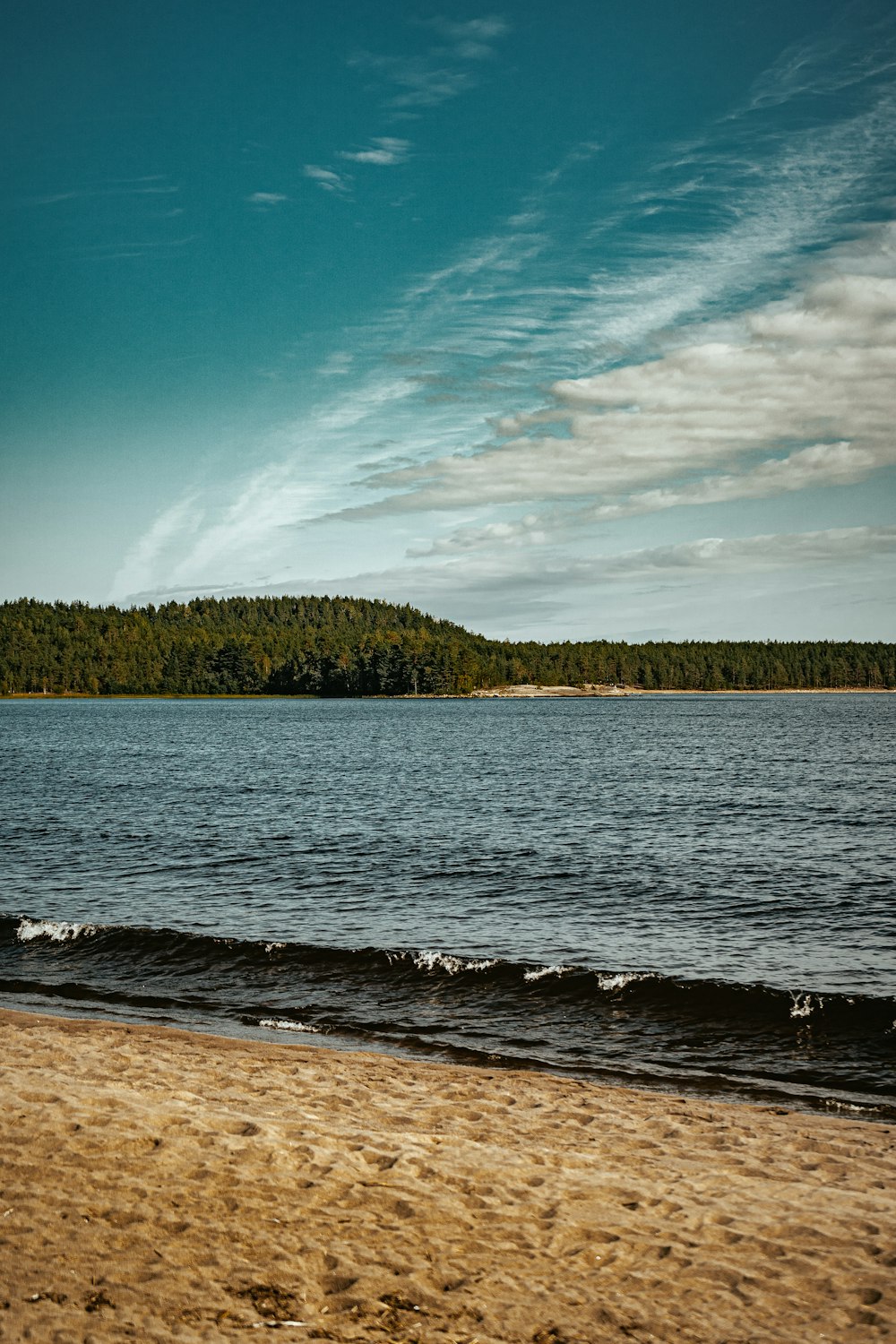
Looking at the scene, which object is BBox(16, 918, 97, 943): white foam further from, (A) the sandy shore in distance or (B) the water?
(A) the sandy shore in distance

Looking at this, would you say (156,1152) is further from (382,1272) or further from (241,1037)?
(241,1037)

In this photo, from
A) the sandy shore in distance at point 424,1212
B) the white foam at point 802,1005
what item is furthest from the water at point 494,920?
the sandy shore in distance at point 424,1212

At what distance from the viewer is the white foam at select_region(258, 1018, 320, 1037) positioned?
1658 centimetres

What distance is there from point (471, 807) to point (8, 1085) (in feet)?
113

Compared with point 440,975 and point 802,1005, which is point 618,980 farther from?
point 440,975

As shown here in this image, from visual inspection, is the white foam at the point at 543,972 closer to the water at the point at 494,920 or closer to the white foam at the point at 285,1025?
the water at the point at 494,920

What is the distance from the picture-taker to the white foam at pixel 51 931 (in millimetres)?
22422

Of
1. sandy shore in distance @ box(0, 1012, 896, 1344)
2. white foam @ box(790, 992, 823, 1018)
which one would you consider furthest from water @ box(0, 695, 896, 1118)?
sandy shore in distance @ box(0, 1012, 896, 1344)

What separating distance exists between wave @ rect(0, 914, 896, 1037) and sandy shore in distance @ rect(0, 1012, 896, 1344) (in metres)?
4.52

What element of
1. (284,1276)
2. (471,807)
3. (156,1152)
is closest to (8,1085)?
(156,1152)

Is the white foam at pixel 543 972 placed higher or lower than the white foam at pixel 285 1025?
higher

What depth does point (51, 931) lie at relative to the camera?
2272 centimetres

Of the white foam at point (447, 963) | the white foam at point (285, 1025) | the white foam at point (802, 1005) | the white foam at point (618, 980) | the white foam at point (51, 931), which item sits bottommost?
Answer: the white foam at point (285, 1025)

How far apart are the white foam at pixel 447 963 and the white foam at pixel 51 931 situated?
27.7 ft
